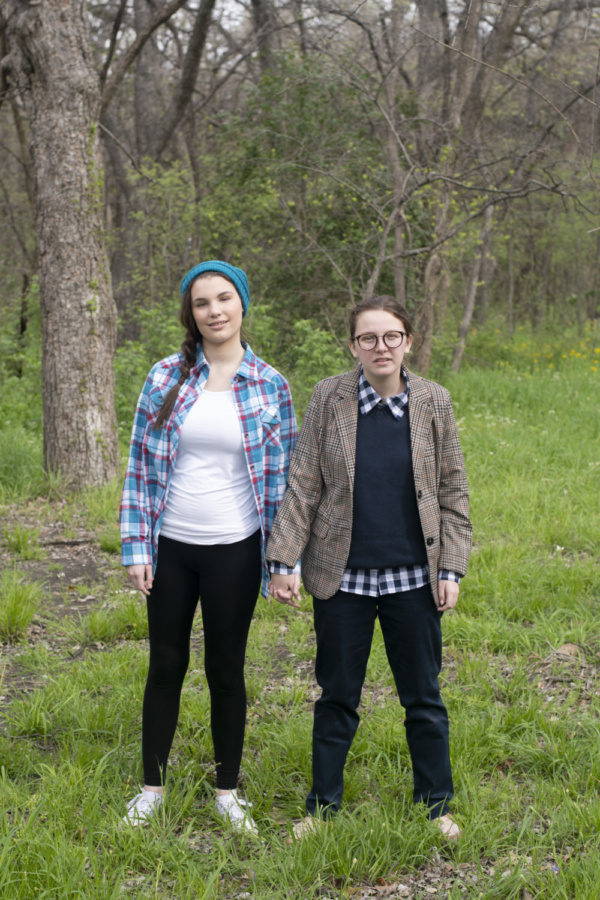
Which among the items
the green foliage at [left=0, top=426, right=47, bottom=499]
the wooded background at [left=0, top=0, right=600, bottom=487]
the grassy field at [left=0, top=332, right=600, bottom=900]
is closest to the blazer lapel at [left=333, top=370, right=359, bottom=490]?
the grassy field at [left=0, top=332, right=600, bottom=900]

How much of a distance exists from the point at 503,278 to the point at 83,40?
16683mm

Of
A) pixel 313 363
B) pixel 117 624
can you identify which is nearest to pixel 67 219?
pixel 313 363

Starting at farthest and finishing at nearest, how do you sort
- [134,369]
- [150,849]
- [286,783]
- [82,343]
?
[134,369]
[82,343]
[286,783]
[150,849]

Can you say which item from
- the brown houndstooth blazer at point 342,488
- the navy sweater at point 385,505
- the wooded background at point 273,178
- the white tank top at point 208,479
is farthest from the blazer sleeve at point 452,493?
the wooded background at point 273,178

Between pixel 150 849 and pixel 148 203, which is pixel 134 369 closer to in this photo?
pixel 148 203

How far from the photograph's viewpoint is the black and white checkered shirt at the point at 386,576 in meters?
2.41

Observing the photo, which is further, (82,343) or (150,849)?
(82,343)

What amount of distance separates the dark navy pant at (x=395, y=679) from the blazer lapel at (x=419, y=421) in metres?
0.40

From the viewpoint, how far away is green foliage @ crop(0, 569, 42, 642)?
3.93m

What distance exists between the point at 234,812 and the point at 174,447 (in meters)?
1.21

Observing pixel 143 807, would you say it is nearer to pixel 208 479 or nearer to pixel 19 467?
pixel 208 479

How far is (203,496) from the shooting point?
245 cm

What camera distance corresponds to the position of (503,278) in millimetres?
21125

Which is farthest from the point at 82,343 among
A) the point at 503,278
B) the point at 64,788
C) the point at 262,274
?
the point at 503,278
